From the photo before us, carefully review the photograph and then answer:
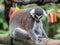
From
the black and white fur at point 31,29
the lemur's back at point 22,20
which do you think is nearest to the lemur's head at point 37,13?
the black and white fur at point 31,29

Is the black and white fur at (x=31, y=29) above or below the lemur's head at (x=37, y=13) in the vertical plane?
below

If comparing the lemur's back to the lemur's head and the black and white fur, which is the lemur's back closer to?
the black and white fur

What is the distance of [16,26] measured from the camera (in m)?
5.50

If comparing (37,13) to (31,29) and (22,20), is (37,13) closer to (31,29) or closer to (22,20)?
(31,29)

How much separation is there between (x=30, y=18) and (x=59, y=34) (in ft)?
4.76

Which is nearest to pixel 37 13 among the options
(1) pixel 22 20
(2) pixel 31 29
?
(2) pixel 31 29

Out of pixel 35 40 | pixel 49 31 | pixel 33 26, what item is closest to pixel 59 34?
pixel 49 31

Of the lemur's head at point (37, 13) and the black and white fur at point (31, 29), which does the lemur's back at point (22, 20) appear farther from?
the lemur's head at point (37, 13)

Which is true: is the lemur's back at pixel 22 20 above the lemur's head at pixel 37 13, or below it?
below

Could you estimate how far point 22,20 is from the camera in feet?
17.7

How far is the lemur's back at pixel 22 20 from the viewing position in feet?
17.3

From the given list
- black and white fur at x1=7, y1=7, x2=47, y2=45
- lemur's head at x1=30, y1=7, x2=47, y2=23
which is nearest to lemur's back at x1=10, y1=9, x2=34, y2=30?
black and white fur at x1=7, y1=7, x2=47, y2=45

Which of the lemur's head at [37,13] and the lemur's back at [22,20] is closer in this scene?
the lemur's head at [37,13]

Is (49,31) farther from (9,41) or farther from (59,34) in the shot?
(9,41)
